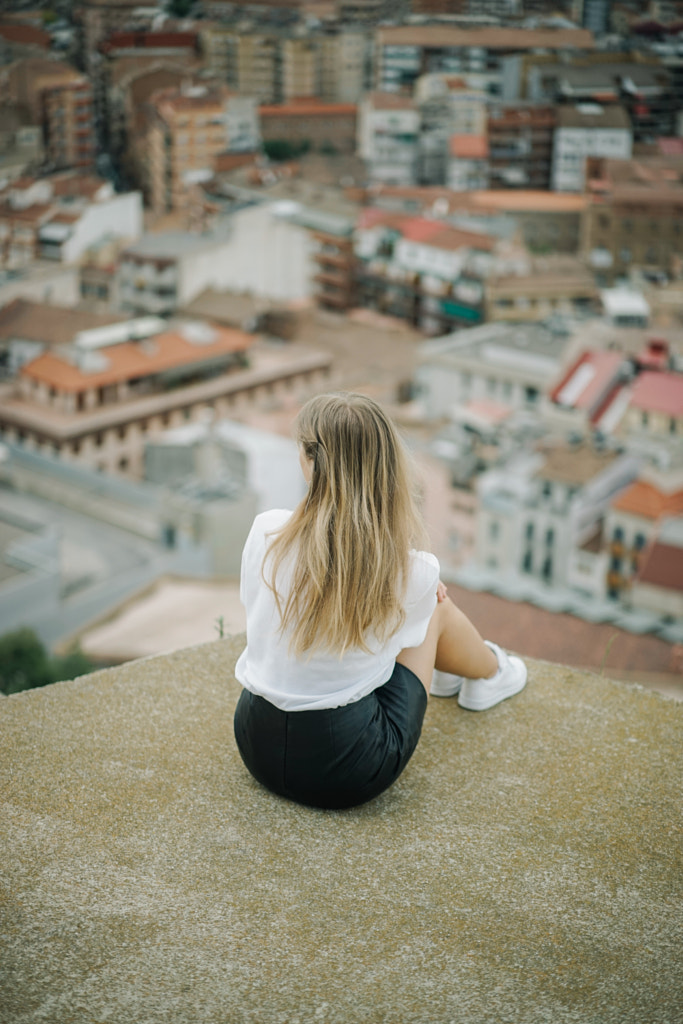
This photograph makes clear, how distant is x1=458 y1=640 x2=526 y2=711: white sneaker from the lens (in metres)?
1.00

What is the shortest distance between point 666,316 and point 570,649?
6.58m

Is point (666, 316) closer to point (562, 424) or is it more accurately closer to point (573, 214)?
point (562, 424)

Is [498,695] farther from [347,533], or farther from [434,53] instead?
[434,53]

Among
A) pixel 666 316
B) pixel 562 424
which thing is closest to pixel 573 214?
pixel 666 316

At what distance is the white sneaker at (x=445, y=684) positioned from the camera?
1018mm

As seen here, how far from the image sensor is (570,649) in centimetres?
512

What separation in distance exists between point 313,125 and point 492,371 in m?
9.40

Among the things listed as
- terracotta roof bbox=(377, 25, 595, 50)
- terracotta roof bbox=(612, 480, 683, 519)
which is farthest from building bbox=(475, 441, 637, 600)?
terracotta roof bbox=(377, 25, 595, 50)

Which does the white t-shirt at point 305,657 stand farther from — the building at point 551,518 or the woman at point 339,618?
the building at point 551,518

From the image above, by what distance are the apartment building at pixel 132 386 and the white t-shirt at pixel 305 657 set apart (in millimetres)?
8134

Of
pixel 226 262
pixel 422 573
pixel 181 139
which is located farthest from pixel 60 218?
pixel 422 573

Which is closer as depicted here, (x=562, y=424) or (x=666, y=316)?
(x=562, y=424)

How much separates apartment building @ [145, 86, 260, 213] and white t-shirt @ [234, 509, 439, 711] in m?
14.4

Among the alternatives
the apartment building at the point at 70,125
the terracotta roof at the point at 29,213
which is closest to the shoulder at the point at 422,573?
the terracotta roof at the point at 29,213
